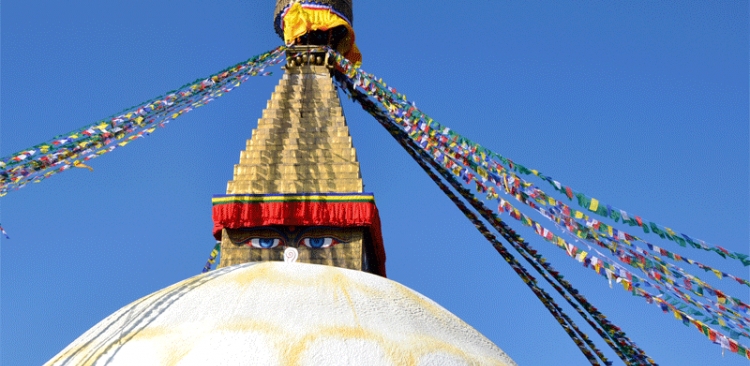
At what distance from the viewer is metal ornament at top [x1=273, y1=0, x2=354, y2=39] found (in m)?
12.2

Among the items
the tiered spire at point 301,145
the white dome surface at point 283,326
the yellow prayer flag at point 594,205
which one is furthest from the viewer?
the tiered spire at point 301,145

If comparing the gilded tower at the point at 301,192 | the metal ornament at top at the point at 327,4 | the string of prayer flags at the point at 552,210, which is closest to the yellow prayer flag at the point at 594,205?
the string of prayer flags at the point at 552,210

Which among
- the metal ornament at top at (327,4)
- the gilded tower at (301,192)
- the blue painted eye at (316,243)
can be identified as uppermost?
the metal ornament at top at (327,4)

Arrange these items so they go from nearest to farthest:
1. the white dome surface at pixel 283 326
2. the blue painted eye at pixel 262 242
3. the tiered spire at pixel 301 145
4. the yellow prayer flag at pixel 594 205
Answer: the white dome surface at pixel 283 326 → the yellow prayer flag at pixel 594 205 → the blue painted eye at pixel 262 242 → the tiered spire at pixel 301 145

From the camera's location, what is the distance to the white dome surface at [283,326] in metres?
3.71

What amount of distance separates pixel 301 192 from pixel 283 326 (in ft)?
20.8

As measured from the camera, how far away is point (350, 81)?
11.7m

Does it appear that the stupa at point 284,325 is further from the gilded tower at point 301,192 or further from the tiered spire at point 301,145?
the tiered spire at point 301,145

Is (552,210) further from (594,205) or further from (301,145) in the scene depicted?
(301,145)

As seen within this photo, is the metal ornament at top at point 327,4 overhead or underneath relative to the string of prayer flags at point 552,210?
overhead

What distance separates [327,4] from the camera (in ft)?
39.9

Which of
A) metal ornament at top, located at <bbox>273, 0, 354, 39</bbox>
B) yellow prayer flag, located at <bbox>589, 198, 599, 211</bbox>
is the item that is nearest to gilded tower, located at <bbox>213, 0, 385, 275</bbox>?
metal ornament at top, located at <bbox>273, 0, 354, 39</bbox>

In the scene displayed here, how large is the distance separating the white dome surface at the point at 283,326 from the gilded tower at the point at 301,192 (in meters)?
5.34

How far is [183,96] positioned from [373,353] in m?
6.74
